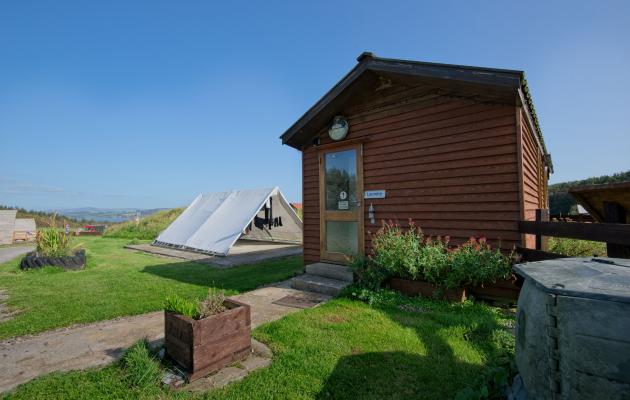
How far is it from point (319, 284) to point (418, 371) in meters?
2.88

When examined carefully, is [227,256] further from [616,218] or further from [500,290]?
[616,218]

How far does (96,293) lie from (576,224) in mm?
7360

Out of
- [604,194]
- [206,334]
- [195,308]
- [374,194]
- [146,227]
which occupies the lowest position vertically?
[206,334]

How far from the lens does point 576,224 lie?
3.35 metres

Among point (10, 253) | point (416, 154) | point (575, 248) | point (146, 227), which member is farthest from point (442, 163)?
point (146, 227)

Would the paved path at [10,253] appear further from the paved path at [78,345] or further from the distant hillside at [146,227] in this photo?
the paved path at [78,345]

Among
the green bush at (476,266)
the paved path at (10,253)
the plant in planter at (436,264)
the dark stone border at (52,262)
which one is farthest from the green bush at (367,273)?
the paved path at (10,253)

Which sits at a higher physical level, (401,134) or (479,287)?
(401,134)

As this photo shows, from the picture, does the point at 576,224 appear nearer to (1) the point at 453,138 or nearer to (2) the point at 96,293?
(1) the point at 453,138

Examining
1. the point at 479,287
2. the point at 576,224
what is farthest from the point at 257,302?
the point at 576,224

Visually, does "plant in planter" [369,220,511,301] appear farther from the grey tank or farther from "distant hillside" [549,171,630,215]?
"distant hillside" [549,171,630,215]

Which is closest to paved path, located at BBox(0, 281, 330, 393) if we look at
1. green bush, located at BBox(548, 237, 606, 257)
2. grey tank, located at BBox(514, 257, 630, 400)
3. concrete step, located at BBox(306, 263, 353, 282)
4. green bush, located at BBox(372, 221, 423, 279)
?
concrete step, located at BBox(306, 263, 353, 282)

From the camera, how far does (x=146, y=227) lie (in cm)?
1828

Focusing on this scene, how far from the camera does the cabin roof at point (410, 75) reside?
4250 mm
